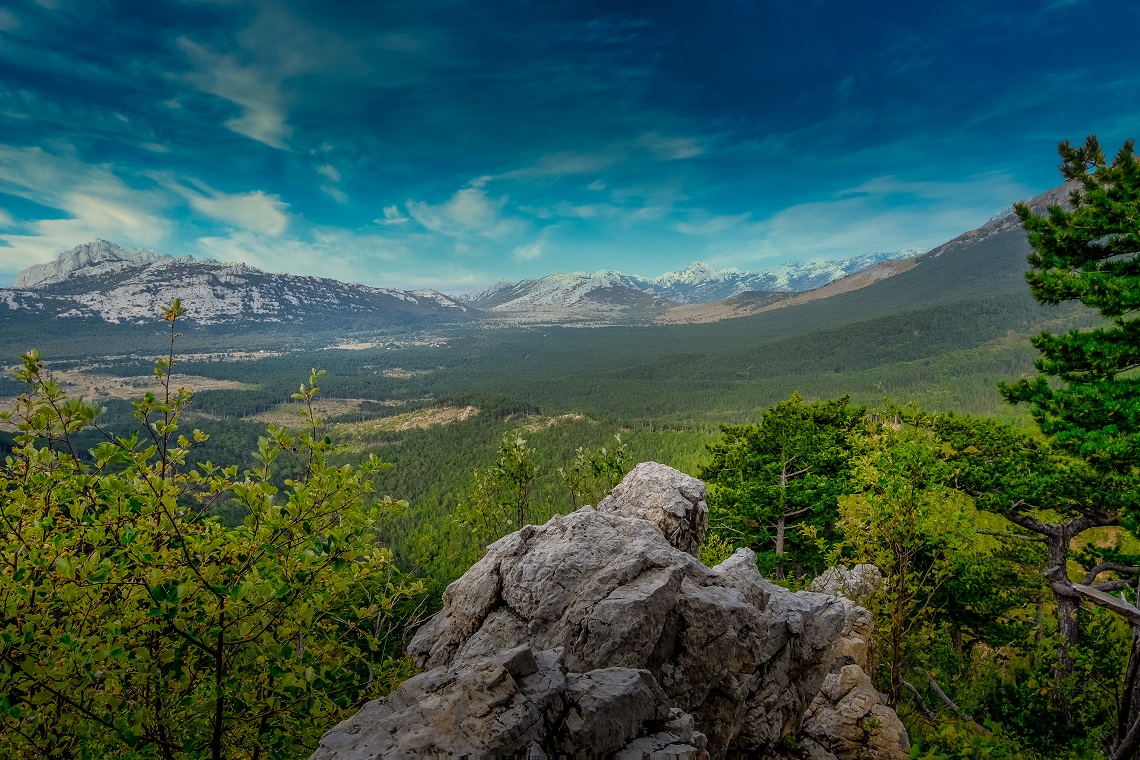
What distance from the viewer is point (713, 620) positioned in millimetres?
11242

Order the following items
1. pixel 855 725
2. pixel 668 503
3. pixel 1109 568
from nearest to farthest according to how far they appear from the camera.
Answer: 1. pixel 855 725
2. pixel 1109 568
3. pixel 668 503

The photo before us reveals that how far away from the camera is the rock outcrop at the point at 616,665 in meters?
6.75

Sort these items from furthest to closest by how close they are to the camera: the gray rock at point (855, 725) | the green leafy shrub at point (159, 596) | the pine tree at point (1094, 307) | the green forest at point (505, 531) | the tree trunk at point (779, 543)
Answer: the tree trunk at point (779, 543)
the gray rock at point (855, 725)
the pine tree at point (1094, 307)
the green forest at point (505, 531)
the green leafy shrub at point (159, 596)

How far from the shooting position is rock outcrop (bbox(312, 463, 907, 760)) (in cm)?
675

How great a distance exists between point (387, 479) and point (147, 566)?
133996 mm

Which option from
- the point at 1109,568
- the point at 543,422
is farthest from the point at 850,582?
the point at 543,422

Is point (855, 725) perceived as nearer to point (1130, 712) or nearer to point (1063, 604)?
point (1130, 712)

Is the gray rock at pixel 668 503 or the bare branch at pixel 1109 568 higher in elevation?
the gray rock at pixel 668 503

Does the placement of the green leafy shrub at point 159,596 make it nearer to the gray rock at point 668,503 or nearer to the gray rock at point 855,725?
the gray rock at point 668,503

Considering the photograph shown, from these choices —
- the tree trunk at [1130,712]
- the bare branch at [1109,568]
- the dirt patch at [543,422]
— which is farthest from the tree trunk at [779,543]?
the dirt patch at [543,422]

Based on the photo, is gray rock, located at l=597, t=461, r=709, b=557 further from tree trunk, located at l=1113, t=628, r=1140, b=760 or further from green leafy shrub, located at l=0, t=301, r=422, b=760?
green leafy shrub, located at l=0, t=301, r=422, b=760

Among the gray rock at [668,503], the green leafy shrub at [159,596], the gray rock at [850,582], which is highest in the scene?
the green leafy shrub at [159,596]

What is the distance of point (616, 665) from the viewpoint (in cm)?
995

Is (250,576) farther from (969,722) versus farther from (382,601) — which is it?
(969,722)
